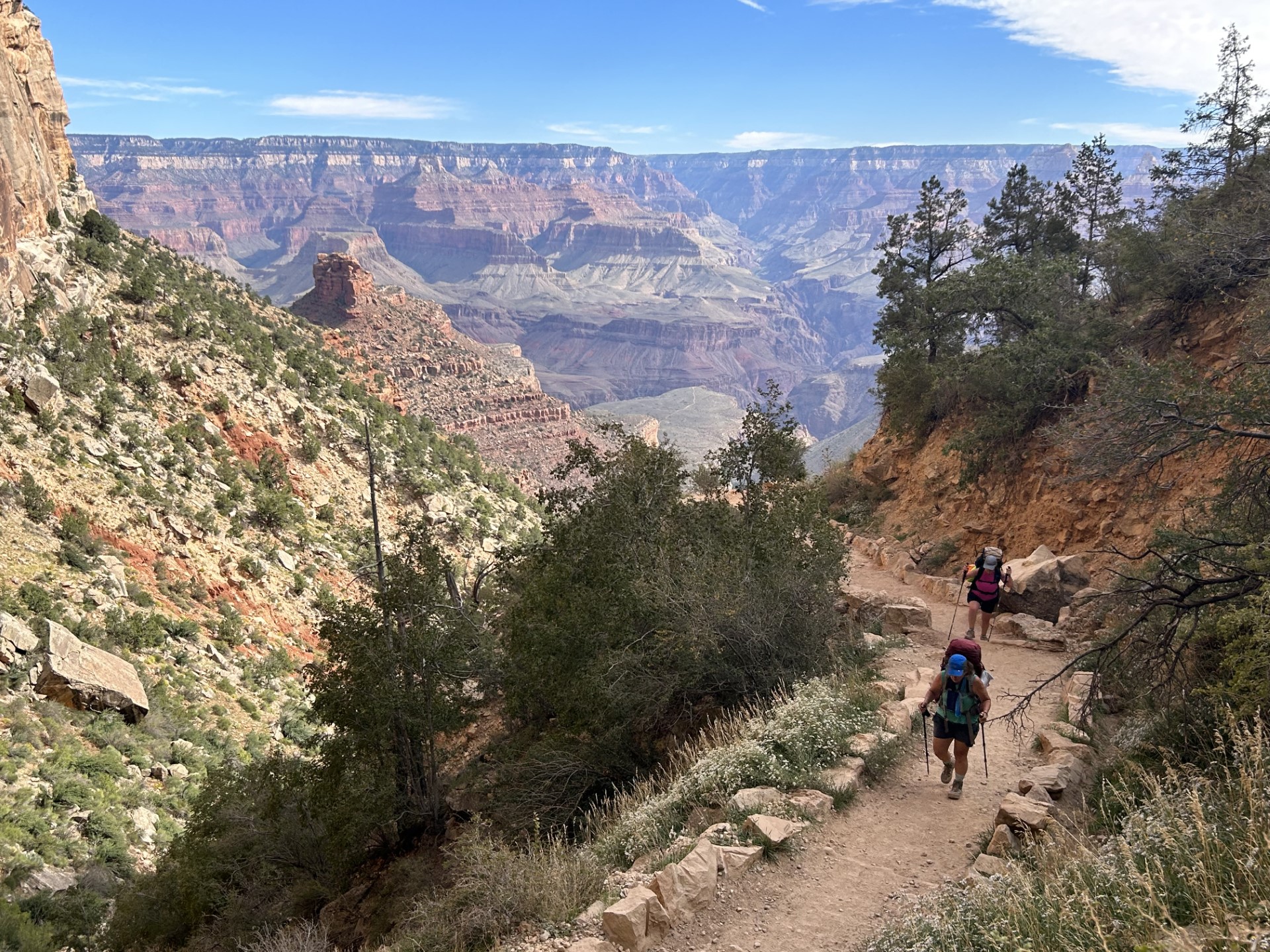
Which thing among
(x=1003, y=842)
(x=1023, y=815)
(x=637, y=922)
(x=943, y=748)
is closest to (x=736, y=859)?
(x=637, y=922)

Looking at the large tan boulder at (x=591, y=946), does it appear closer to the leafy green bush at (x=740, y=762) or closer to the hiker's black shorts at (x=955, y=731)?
the leafy green bush at (x=740, y=762)

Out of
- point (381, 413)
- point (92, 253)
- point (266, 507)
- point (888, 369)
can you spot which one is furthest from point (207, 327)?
point (888, 369)

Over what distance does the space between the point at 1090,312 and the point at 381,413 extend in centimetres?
3037

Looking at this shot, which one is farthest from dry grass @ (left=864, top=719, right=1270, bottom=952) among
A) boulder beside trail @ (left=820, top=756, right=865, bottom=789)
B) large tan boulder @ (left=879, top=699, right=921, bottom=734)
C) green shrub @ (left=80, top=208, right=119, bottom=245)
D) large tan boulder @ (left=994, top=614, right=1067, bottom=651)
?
green shrub @ (left=80, top=208, right=119, bottom=245)

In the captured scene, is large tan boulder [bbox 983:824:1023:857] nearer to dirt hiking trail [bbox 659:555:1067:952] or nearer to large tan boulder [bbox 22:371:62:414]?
dirt hiking trail [bbox 659:555:1067:952]

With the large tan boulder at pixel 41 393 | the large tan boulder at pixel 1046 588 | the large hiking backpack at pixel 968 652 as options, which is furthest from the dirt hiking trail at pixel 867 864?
the large tan boulder at pixel 41 393

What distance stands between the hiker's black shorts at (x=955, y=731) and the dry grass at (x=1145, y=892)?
2.37 m

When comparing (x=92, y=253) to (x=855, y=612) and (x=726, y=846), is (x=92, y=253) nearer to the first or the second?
(x=855, y=612)

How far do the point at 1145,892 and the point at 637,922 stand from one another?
134 inches

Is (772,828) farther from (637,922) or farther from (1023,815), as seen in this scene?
(1023,815)

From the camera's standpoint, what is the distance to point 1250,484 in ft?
25.1

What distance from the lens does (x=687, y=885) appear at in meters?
6.35

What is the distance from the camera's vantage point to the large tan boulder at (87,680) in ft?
47.3

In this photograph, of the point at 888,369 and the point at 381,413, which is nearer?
the point at 888,369
